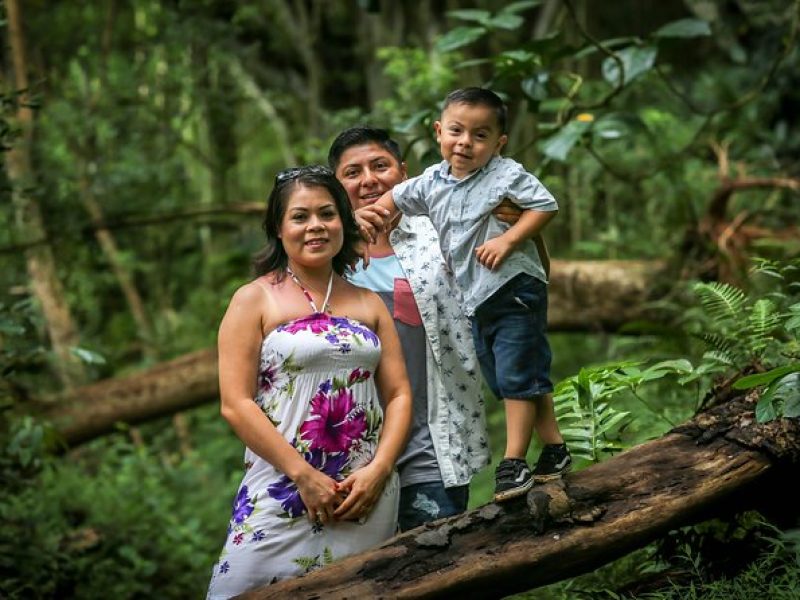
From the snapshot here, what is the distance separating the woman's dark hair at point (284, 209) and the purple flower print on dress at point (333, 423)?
1.39 ft

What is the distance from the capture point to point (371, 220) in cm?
325

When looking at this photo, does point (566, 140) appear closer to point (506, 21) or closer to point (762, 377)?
point (506, 21)

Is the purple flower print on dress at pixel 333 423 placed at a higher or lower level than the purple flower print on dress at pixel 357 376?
lower

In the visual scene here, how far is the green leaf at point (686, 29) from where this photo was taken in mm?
4641

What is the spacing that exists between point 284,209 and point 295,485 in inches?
32.2

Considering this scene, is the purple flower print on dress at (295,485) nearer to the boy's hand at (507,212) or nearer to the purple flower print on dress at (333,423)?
the purple flower print on dress at (333,423)

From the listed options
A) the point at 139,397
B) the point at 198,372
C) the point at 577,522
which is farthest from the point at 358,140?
the point at 139,397

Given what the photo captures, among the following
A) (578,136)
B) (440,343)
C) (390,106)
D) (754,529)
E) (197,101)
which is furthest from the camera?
(197,101)

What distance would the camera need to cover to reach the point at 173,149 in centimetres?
1023

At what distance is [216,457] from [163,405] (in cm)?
159

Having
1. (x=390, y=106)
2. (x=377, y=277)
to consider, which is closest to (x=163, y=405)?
(x=390, y=106)

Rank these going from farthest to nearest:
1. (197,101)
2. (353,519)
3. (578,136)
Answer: (197,101) < (578,136) < (353,519)

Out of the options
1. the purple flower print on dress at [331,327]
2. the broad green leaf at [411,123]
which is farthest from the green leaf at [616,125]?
the purple flower print on dress at [331,327]

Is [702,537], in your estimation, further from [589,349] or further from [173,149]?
[173,149]
